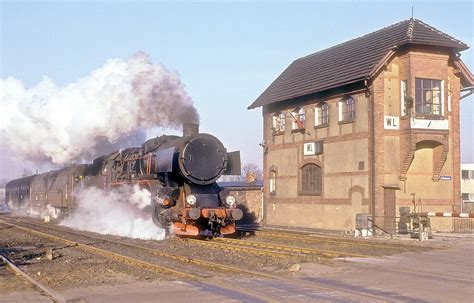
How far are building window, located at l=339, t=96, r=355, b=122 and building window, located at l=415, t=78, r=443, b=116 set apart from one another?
2822mm

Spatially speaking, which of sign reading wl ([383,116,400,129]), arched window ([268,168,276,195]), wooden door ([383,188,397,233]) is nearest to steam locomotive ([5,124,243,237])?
wooden door ([383,188,397,233])

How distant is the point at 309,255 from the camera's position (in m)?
15.6

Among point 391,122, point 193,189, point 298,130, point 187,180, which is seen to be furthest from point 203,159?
point 298,130

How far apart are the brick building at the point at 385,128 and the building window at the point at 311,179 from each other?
5cm

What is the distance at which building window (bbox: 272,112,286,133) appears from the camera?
30.7m

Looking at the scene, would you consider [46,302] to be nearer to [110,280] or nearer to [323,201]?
[110,280]

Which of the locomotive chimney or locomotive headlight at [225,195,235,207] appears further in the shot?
the locomotive chimney

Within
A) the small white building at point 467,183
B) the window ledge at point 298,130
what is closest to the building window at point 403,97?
the window ledge at point 298,130

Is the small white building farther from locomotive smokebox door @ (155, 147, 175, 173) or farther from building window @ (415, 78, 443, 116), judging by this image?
locomotive smokebox door @ (155, 147, 175, 173)

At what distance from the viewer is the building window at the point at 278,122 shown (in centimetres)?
3066

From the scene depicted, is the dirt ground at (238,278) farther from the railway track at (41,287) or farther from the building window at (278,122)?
the building window at (278,122)

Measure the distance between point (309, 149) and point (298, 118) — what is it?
204cm

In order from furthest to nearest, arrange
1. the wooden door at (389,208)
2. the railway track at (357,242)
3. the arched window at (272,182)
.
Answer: the arched window at (272,182) < the wooden door at (389,208) < the railway track at (357,242)

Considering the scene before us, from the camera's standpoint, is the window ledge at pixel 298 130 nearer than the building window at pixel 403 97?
No
